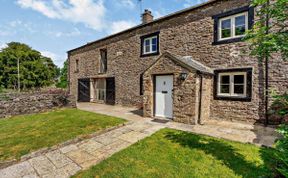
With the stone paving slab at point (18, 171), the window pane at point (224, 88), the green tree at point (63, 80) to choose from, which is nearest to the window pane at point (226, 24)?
the window pane at point (224, 88)

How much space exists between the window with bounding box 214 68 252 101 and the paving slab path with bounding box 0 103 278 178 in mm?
1457

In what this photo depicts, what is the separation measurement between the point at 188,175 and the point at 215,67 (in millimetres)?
6326

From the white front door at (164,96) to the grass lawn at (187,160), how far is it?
2.93 meters

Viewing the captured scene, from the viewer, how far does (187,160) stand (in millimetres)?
3648

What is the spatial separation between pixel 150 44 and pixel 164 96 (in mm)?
4715

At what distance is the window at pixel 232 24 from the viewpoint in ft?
22.8

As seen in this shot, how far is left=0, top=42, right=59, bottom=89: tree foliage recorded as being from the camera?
29.6 m

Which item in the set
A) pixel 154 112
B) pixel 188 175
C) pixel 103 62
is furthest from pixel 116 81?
pixel 188 175

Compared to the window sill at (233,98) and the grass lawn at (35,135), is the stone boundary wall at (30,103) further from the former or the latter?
the window sill at (233,98)

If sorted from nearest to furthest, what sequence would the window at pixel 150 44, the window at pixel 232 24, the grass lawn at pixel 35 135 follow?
the grass lawn at pixel 35 135, the window at pixel 232 24, the window at pixel 150 44

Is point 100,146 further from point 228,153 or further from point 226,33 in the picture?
point 226,33

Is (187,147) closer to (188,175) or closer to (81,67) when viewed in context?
(188,175)

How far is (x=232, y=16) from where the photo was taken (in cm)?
735

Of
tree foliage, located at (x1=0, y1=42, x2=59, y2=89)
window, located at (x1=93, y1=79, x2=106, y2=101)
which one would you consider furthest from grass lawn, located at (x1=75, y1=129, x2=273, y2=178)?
tree foliage, located at (x1=0, y1=42, x2=59, y2=89)
